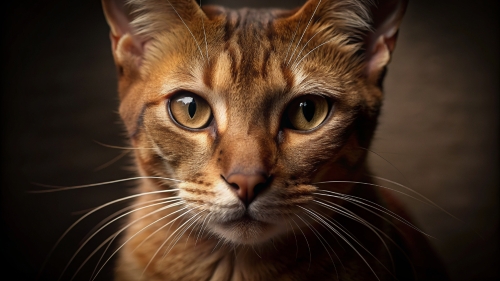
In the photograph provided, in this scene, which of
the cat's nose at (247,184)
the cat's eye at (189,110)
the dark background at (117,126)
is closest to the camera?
the cat's nose at (247,184)

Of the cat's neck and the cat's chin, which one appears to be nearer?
the cat's chin

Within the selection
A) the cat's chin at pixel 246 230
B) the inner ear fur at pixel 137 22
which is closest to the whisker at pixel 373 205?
the cat's chin at pixel 246 230

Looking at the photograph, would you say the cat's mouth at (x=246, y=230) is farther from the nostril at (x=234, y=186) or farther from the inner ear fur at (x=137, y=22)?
the inner ear fur at (x=137, y=22)

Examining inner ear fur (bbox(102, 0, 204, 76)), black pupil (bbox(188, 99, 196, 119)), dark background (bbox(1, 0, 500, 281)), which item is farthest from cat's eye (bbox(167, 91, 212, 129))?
dark background (bbox(1, 0, 500, 281))

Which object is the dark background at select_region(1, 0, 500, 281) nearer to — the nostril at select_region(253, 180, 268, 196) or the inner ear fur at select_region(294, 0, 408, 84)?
the inner ear fur at select_region(294, 0, 408, 84)

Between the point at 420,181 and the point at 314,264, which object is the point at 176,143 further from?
the point at 420,181

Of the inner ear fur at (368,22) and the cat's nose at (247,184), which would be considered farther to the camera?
the inner ear fur at (368,22)

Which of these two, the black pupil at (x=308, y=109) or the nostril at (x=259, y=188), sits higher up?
the black pupil at (x=308, y=109)
